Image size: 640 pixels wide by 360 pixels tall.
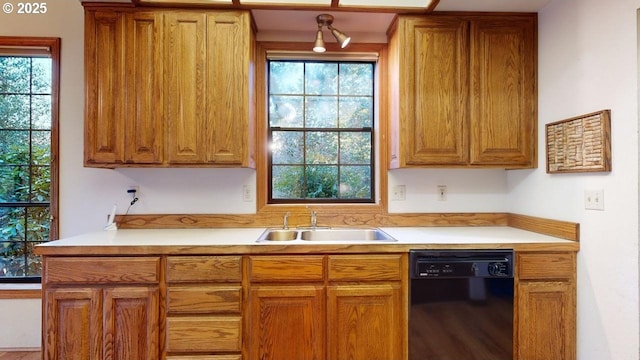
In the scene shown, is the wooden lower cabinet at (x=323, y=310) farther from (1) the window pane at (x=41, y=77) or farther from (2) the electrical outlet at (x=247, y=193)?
(1) the window pane at (x=41, y=77)

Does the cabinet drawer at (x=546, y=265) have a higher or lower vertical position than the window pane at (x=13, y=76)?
lower

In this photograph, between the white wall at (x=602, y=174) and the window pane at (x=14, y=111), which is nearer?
the white wall at (x=602, y=174)

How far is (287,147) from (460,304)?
1642 millimetres

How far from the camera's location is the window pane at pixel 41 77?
7.88 ft

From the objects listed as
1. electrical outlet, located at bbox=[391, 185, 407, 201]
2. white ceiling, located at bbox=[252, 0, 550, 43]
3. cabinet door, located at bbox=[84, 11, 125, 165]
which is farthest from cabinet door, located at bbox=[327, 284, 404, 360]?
white ceiling, located at bbox=[252, 0, 550, 43]

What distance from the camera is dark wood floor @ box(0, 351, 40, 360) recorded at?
2186mm

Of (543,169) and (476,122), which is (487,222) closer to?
(543,169)

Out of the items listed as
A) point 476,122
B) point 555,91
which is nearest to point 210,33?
point 476,122

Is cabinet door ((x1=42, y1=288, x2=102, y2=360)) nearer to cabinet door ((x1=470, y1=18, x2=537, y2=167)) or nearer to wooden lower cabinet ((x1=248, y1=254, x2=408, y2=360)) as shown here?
wooden lower cabinet ((x1=248, y1=254, x2=408, y2=360))

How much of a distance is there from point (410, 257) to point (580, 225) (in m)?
1.02

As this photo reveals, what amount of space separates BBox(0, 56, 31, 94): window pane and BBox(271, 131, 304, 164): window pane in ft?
6.42

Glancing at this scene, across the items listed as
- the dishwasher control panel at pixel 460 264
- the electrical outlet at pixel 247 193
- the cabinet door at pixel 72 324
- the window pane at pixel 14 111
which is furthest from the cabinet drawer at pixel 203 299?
the window pane at pixel 14 111

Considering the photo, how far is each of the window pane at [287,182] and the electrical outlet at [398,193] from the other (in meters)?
0.74

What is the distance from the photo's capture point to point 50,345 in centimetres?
172
